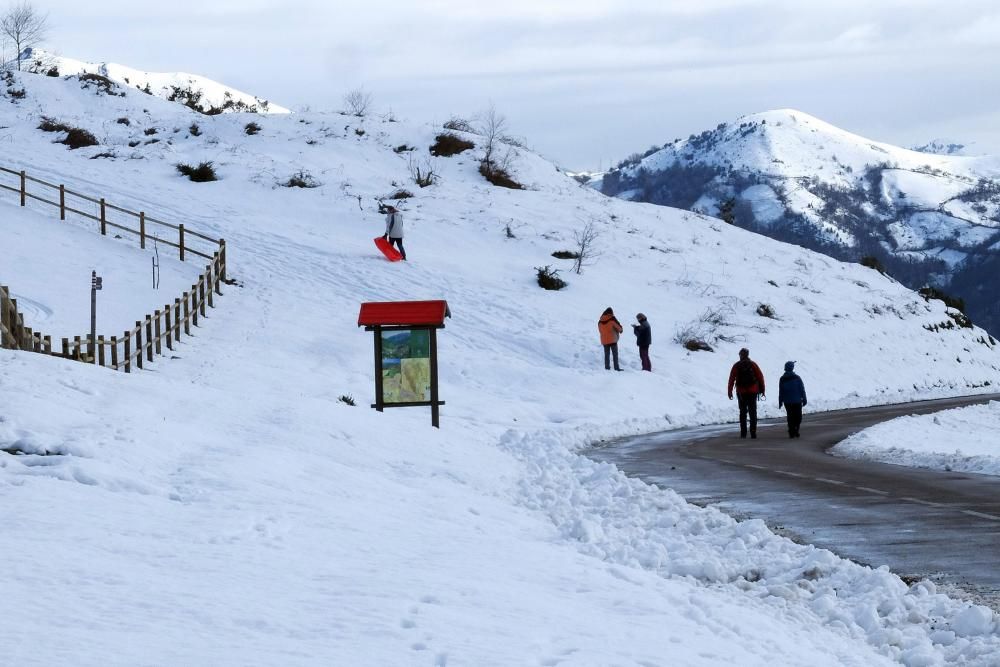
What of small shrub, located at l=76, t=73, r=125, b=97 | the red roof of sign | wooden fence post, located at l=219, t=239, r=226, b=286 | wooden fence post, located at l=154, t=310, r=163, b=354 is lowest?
wooden fence post, located at l=154, t=310, r=163, b=354

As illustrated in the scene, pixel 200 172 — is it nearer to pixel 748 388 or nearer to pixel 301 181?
pixel 301 181

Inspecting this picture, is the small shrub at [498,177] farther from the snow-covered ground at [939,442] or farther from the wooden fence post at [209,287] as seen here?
the snow-covered ground at [939,442]

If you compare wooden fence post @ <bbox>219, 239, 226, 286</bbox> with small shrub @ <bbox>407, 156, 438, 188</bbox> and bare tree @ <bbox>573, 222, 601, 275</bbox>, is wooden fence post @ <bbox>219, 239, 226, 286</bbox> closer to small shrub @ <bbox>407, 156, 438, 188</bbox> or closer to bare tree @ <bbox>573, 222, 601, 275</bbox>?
bare tree @ <bbox>573, 222, 601, 275</bbox>

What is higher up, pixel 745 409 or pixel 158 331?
pixel 158 331

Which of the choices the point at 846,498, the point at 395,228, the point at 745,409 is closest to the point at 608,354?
the point at 745,409

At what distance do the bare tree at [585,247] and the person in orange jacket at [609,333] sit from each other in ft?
32.8

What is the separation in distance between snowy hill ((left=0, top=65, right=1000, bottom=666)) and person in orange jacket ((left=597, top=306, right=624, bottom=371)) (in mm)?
834

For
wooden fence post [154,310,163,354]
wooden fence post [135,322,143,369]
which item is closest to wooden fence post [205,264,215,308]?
wooden fence post [154,310,163,354]

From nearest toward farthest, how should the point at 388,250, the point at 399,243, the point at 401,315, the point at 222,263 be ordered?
the point at 401,315 < the point at 222,263 < the point at 399,243 < the point at 388,250

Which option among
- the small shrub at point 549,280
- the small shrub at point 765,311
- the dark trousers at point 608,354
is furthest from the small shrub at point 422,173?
the dark trousers at point 608,354

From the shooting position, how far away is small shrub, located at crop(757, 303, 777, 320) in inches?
1581

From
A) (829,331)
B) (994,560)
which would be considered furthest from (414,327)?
(829,331)

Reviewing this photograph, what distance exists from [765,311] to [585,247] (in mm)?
6957

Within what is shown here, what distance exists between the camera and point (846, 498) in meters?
12.4
